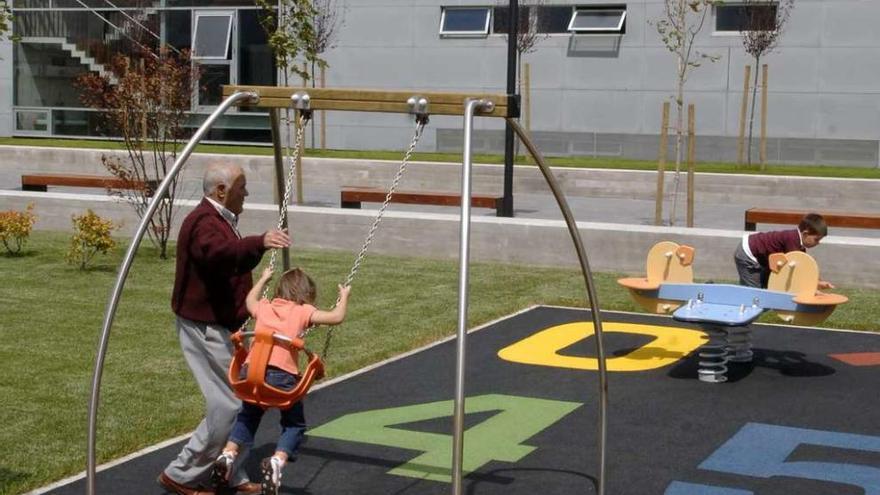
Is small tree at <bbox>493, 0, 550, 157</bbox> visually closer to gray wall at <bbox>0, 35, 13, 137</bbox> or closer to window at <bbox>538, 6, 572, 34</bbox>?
window at <bbox>538, 6, 572, 34</bbox>

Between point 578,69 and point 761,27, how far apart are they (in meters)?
4.86

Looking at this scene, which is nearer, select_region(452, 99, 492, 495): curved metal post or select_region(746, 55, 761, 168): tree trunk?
select_region(452, 99, 492, 495): curved metal post

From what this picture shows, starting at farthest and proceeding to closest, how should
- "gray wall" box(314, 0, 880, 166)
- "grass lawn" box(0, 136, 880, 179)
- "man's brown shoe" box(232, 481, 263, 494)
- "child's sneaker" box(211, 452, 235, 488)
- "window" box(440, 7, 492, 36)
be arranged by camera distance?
"window" box(440, 7, 492, 36)
"gray wall" box(314, 0, 880, 166)
"grass lawn" box(0, 136, 880, 179)
"man's brown shoe" box(232, 481, 263, 494)
"child's sneaker" box(211, 452, 235, 488)

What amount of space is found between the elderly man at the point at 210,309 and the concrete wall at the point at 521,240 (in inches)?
366

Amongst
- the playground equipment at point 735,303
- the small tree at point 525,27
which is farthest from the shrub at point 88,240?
the small tree at point 525,27

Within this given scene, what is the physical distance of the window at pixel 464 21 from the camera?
32.8 meters

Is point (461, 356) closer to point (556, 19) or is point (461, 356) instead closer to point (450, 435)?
point (450, 435)

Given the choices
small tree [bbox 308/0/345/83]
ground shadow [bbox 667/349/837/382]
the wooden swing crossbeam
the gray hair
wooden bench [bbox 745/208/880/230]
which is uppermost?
small tree [bbox 308/0/345/83]

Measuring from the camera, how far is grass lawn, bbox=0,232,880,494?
884 cm

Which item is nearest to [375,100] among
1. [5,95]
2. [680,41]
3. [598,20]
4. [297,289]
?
[297,289]

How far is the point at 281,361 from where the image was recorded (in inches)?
273

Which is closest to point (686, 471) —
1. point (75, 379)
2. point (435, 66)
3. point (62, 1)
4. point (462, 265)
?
point (462, 265)

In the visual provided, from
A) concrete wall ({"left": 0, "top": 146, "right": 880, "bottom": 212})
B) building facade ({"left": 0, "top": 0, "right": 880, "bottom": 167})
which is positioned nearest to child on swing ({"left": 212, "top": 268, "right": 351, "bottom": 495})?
concrete wall ({"left": 0, "top": 146, "right": 880, "bottom": 212})

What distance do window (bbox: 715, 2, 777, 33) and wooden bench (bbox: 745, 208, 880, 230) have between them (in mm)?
10562
